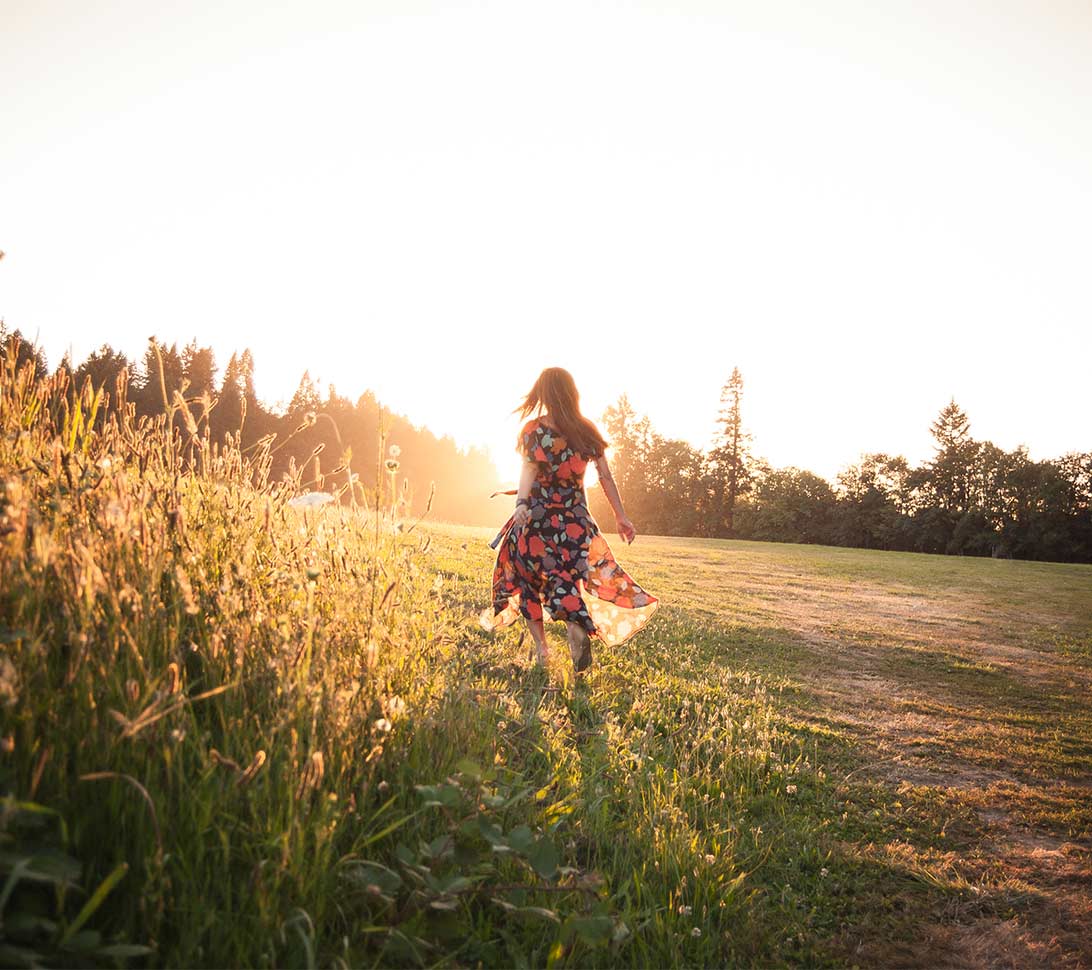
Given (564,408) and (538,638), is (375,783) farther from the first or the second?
(564,408)

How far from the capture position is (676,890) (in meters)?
2.51

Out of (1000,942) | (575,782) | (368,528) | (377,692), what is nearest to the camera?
(377,692)

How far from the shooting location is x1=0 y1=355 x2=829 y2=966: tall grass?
4.86ft

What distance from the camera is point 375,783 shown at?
2.24 metres

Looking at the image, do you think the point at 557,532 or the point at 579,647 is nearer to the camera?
the point at 579,647

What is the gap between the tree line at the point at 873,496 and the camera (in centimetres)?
5012

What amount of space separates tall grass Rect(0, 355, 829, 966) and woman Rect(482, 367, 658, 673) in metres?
1.89

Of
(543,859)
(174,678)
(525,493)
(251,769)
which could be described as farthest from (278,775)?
(525,493)

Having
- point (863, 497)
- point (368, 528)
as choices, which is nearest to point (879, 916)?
point (368, 528)

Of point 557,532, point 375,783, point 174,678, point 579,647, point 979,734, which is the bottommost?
point 979,734

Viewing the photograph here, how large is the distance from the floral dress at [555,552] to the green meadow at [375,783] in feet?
2.05

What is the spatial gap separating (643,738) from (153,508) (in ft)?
9.54

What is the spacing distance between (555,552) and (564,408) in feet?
4.18

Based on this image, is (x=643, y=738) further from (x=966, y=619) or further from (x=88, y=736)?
(x=966, y=619)
